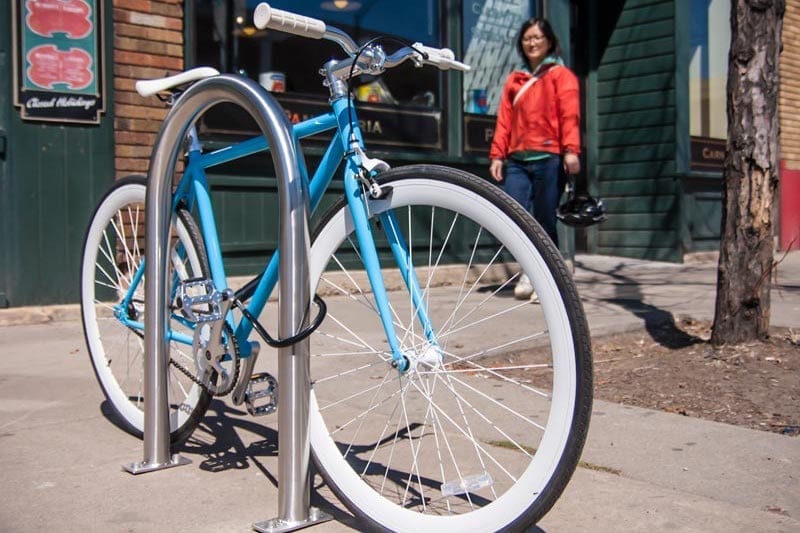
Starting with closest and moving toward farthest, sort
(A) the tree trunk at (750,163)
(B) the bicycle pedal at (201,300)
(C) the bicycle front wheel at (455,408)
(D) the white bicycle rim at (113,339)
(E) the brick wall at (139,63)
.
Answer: (C) the bicycle front wheel at (455,408), (B) the bicycle pedal at (201,300), (D) the white bicycle rim at (113,339), (A) the tree trunk at (750,163), (E) the brick wall at (139,63)

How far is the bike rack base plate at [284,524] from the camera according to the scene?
8.20ft

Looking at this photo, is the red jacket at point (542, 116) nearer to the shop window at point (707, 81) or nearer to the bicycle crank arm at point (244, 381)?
the bicycle crank arm at point (244, 381)

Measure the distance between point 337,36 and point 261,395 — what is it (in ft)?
3.59

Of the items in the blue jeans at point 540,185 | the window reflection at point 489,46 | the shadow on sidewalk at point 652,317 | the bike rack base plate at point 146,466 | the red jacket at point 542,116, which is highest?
the window reflection at point 489,46

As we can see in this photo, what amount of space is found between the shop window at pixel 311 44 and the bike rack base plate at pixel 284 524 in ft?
14.5

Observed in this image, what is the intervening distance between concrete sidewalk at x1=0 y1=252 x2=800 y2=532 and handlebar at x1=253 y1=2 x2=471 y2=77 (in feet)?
4.35

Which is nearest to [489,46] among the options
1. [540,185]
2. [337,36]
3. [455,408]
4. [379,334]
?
[540,185]

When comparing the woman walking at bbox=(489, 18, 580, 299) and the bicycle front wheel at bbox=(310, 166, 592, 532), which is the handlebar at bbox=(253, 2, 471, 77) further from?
the woman walking at bbox=(489, 18, 580, 299)

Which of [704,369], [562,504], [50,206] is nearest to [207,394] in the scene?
[562,504]

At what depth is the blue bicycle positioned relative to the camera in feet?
7.07

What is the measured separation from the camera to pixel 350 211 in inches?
101

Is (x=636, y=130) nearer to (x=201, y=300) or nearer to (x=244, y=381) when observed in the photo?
(x=201, y=300)

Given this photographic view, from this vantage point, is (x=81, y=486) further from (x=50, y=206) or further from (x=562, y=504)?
(x=50, y=206)

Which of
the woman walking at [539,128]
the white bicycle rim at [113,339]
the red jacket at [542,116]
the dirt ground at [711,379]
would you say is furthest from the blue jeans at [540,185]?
the white bicycle rim at [113,339]
